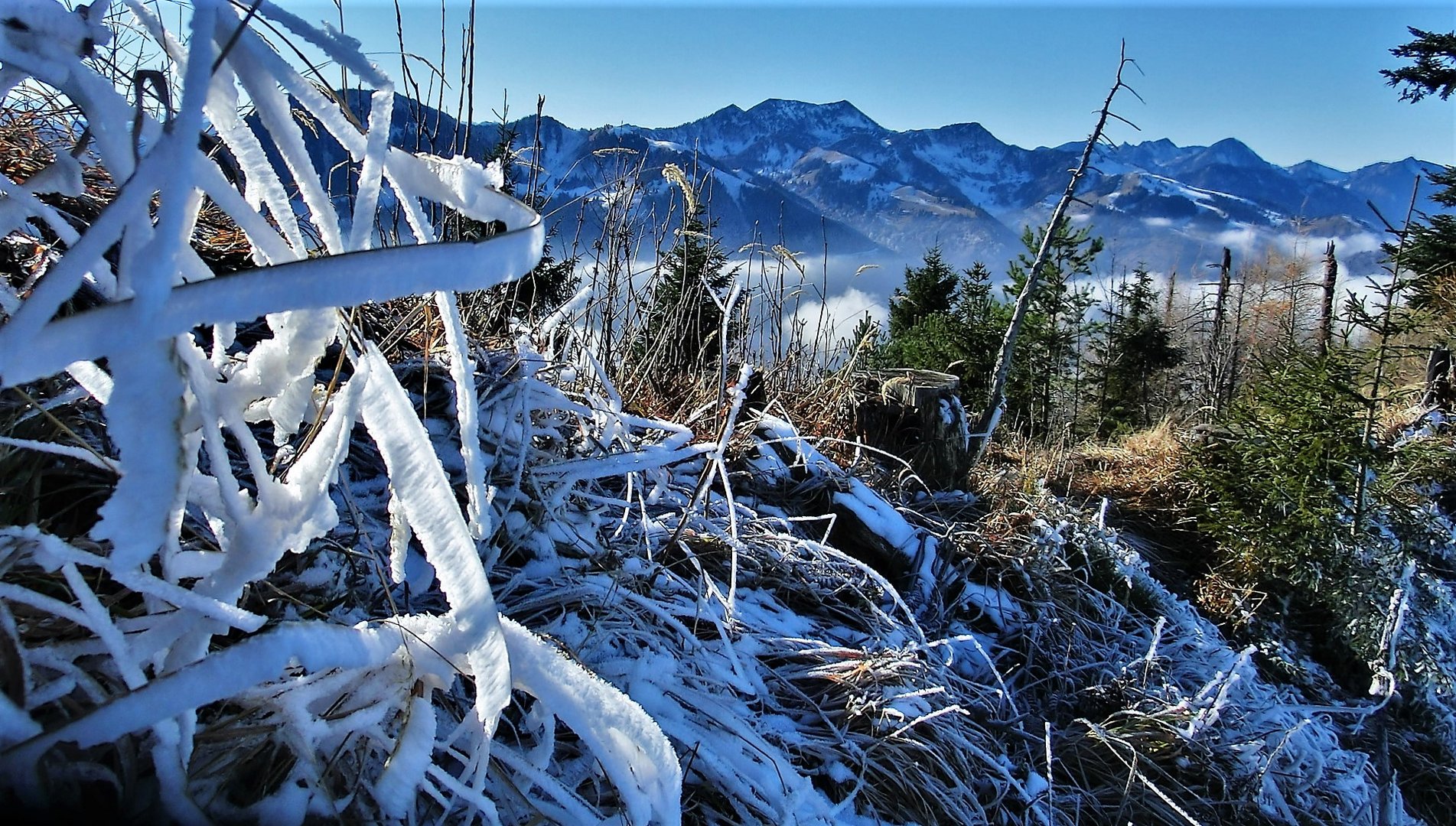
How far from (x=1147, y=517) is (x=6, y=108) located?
22.2 feet

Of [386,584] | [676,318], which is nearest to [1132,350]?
[676,318]

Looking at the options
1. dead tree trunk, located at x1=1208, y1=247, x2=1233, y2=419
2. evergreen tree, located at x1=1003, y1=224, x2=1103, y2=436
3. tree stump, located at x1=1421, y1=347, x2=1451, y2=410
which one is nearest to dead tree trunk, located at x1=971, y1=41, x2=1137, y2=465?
tree stump, located at x1=1421, y1=347, x2=1451, y2=410

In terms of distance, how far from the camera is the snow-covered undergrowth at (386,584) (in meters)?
0.36

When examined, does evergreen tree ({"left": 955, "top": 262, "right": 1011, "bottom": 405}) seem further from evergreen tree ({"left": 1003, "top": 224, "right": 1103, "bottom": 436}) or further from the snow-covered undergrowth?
the snow-covered undergrowth

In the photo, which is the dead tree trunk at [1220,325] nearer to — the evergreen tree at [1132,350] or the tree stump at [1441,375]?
the evergreen tree at [1132,350]

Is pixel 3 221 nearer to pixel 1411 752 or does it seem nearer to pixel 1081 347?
pixel 1411 752

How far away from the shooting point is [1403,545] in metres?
4.68

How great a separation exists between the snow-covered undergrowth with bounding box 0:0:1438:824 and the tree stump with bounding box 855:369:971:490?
1.58m

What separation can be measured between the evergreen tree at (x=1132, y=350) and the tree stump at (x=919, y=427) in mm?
22061

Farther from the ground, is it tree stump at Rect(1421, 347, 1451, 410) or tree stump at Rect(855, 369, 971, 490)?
tree stump at Rect(1421, 347, 1451, 410)

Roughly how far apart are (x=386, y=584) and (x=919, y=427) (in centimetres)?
305

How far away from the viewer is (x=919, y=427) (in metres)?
3.73

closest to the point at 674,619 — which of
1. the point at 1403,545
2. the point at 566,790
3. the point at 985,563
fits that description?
the point at 566,790

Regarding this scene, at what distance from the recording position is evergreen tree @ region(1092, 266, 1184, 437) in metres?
24.1
